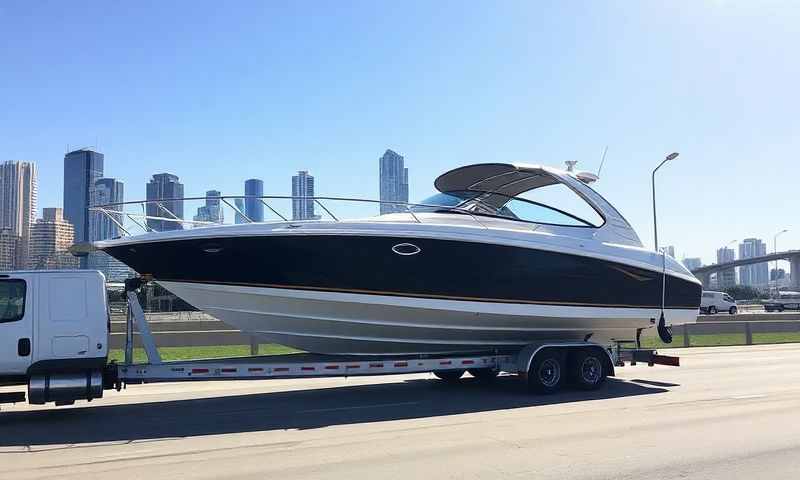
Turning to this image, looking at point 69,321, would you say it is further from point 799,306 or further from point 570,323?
point 799,306

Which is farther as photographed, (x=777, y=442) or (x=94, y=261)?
(x=94, y=261)

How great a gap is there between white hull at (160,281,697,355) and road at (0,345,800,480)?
2.91ft

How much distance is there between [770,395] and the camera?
10.5m

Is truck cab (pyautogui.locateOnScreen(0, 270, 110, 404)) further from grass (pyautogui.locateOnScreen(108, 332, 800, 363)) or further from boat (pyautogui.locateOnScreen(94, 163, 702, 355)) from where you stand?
grass (pyautogui.locateOnScreen(108, 332, 800, 363))

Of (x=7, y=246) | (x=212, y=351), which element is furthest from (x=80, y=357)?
(x=7, y=246)

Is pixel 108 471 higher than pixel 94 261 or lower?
lower

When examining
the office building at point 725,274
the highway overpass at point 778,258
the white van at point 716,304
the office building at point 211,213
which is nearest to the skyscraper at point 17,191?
the office building at point 211,213

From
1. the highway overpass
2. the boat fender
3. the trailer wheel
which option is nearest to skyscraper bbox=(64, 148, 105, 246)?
the trailer wheel

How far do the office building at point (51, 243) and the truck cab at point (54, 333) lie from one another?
1.02 meters

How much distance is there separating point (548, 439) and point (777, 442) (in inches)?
96.0

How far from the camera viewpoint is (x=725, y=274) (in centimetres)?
12975

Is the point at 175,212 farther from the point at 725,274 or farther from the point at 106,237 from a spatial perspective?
the point at 725,274

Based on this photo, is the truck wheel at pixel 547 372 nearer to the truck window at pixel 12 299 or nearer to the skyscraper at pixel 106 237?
the skyscraper at pixel 106 237

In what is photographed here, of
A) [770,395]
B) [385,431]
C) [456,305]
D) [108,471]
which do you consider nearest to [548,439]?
[385,431]
